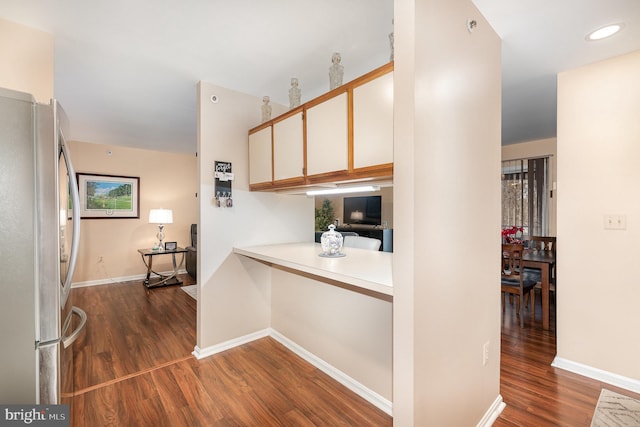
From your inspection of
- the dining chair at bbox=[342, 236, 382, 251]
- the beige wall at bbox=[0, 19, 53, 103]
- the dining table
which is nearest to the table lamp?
the beige wall at bbox=[0, 19, 53, 103]

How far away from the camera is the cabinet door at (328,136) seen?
70.5 inches

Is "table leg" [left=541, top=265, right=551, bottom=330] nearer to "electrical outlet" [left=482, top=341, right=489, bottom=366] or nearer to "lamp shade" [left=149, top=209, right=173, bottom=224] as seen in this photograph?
"electrical outlet" [left=482, top=341, right=489, bottom=366]

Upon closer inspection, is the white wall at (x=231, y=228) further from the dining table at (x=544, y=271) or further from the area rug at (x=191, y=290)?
the dining table at (x=544, y=271)

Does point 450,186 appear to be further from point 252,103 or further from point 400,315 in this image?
point 252,103

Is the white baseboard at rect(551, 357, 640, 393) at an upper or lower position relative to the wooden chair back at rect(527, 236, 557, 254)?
lower

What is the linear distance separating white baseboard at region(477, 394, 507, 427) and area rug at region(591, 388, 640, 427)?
473 mm

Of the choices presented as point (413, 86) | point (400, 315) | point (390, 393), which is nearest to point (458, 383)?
point (390, 393)

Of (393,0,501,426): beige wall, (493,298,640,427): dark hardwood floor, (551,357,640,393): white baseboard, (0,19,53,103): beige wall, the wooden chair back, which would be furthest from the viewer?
the wooden chair back

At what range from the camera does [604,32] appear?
5.79 ft

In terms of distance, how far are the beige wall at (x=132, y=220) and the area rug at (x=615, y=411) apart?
5.99 meters

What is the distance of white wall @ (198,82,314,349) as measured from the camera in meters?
2.54

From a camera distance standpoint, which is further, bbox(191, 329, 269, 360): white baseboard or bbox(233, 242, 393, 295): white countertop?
bbox(191, 329, 269, 360): white baseboard

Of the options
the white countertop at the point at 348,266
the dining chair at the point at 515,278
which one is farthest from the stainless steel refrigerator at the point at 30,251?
the dining chair at the point at 515,278

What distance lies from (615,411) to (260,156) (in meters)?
3.10
